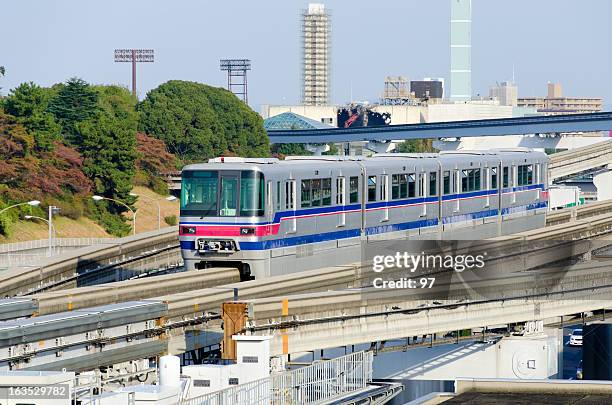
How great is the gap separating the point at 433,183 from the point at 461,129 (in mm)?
103631

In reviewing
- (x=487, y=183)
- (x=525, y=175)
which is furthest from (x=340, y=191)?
(x=525, y=175)

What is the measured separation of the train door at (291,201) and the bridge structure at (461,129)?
102273 millimetres

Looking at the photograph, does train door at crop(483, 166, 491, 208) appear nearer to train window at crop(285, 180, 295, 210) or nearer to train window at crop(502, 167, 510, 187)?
train window at crop(502, 167, 510, 187)

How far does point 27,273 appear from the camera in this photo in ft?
148

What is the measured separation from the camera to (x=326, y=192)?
4425 centimetres

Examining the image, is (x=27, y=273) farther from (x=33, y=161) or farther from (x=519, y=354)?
(x=33, y=161)

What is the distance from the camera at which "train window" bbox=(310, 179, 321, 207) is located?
43263mm

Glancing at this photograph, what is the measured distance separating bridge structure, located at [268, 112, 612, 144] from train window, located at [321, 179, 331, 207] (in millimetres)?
99738

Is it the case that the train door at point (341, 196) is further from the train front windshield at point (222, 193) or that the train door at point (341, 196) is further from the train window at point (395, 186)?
the train front windshield at point (222, 193)

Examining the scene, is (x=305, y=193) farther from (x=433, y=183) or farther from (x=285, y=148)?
(x=285, y=148)

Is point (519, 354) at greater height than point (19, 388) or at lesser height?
lesser

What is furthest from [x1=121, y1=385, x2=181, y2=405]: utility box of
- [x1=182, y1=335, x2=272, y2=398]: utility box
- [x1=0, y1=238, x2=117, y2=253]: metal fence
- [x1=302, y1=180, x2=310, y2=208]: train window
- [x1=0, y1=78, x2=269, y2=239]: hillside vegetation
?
[x1=0, y1=78, x2=269, y2=239]: hillside vegetation

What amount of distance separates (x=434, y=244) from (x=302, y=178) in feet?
36.1

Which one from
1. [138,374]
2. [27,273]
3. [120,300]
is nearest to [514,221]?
[27,273]
